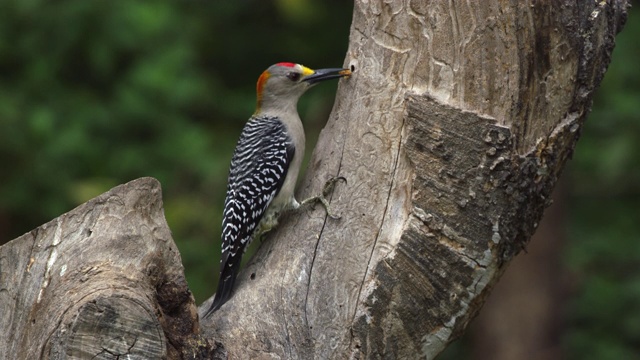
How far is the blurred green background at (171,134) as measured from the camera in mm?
6195

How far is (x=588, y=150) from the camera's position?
6586mm

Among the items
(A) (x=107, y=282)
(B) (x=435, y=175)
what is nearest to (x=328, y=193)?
(B) (x=435, y=175)

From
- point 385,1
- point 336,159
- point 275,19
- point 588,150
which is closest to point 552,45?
point 385,1

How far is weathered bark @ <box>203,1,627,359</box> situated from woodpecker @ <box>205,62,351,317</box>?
29 cm

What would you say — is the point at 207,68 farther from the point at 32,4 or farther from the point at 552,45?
the point at 552,45

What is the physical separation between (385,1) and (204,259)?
130 inches

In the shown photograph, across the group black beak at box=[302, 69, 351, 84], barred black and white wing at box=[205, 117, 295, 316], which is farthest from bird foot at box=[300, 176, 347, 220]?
barred black and white wing at box=[205, 117, 295, 316]

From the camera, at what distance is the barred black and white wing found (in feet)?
14.2

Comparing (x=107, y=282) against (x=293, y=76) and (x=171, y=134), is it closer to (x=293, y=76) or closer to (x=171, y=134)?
(x=293, y=76)

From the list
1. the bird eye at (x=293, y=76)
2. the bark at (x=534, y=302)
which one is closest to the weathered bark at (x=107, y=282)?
the bird eye at (x=293, y=76)

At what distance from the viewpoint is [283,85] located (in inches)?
193

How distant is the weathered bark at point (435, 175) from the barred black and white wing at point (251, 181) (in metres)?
0.58

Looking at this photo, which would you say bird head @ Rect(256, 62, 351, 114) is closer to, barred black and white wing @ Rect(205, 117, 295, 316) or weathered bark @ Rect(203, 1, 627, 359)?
barred black and white wing @ Rect(205, 117, 295, 316)

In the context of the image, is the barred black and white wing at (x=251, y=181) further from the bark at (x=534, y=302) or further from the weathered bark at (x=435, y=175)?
the bark at (x=534, y=302)
